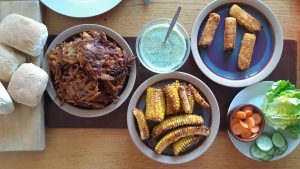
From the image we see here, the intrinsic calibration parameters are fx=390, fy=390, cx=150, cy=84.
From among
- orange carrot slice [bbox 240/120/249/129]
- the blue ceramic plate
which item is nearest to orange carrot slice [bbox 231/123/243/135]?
orange carrot slice [bbox 240/120/249/129]

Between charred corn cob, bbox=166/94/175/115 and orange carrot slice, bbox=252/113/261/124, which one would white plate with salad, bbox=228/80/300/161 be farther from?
charred corn cob, bbox=166/94/175/115

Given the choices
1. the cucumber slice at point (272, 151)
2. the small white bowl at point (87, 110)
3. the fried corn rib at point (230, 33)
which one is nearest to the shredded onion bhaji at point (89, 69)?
the small white bowl at point (87, 110)

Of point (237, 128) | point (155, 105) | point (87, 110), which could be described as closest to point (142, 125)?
point (155, 105)

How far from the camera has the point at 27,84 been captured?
1.32m

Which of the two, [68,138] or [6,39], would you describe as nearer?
[6,39]

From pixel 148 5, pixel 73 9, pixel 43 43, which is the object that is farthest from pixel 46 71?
pixel 148 5

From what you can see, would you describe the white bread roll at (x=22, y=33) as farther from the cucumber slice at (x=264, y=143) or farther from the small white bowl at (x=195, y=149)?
the cucumber slice at (x=264, y=143)

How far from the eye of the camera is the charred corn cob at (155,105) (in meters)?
1.38

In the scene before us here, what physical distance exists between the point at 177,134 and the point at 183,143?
0.05m

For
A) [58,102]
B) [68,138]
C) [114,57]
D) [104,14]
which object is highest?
[104,14]

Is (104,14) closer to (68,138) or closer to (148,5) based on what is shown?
(148,5)

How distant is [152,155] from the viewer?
1412 millimetres

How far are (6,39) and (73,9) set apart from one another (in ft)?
0.87

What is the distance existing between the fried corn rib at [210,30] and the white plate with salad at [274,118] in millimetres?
226
